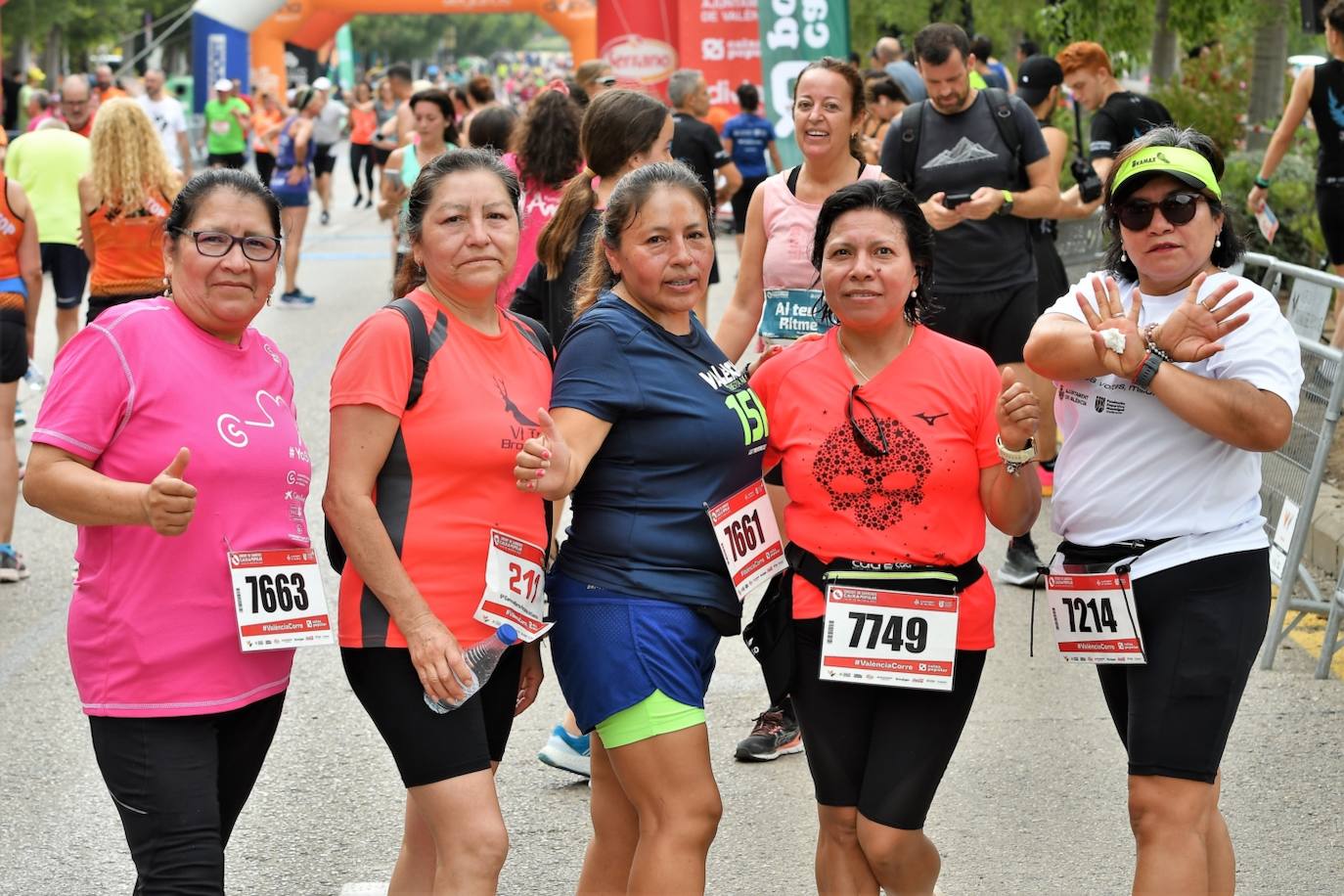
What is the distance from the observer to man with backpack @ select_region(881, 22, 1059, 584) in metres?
7.11

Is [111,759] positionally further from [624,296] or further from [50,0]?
[50,0]

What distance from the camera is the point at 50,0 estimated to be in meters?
43.3

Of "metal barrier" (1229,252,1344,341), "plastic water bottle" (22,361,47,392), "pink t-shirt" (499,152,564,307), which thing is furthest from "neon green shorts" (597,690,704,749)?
"plastic water bottle" (22,361,47,392)

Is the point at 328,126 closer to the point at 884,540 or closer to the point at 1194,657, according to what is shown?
the point at 884,540

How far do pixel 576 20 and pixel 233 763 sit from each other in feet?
98.6

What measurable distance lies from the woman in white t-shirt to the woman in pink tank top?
203 cm

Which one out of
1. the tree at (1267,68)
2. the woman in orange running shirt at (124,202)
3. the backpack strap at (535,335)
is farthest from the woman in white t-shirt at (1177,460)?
the tree at (1267,68)

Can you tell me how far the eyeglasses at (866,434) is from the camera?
11.9 feet

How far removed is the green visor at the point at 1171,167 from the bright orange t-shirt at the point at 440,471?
1.39 meters

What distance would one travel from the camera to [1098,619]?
3645 millimetres

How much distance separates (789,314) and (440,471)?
2.50 m

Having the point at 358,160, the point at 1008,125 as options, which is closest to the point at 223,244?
the point at 1008,125

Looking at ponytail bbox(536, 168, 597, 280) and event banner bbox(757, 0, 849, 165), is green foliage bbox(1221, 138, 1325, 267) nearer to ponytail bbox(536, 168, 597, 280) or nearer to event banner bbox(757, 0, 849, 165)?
event banner bbox(757, 0, 849, 165)

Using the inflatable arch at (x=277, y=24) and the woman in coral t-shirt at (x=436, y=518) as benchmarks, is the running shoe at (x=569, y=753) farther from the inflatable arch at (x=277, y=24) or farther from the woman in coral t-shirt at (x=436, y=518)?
the inflatable arch at (x=277, y=24)
